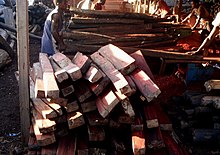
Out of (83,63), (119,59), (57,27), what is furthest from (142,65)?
(57,27)

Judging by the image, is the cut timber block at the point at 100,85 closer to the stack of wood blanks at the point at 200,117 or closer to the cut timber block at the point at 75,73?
the cut timber block at the point at 75,73

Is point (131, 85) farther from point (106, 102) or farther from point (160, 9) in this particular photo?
point (160, 9)

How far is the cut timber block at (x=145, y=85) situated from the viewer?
149 inches

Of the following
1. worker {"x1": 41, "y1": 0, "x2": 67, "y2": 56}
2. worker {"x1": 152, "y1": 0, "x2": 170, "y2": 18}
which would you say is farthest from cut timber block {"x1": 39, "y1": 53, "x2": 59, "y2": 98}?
worker {"x1": 152, "y1": 0, "x2": 170, "y2": 18}

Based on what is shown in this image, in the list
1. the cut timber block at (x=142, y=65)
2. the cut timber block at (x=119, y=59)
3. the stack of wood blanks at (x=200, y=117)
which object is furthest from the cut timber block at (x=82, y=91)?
the stack of wood blanks at (x=200, y=117)

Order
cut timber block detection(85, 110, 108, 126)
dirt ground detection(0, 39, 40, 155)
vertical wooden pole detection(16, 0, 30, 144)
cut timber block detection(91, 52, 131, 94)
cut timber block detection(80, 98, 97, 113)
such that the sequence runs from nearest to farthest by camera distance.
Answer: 1. cut timber block detection(91, 52, 131, 94)
2. cut timber block detection(85, 110, 108, 126)
3. cut timber block detection(80, 98, 97, 113)
4. vertical wooden pole detection(16, 0, 30, 144)
5. dirt ground detection(0, 39, 40, 155)

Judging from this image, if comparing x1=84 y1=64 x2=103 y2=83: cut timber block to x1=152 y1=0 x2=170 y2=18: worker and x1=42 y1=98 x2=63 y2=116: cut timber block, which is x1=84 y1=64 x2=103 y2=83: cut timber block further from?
x1=152 y1=0 x2=170 y2=18: worker

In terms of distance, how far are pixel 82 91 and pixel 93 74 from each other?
300 mm

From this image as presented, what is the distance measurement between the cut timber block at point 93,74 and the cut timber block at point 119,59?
31 centimetres

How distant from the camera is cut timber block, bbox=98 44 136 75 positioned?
4098 millimetres

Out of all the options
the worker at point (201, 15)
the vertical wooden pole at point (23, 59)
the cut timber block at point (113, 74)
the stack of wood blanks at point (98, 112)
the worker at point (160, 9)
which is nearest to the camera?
the cut timber block at point (113, 74)

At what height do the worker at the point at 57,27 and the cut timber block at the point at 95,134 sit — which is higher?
the worker at the point at 57,27

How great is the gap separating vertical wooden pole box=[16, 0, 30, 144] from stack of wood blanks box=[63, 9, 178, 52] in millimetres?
1298

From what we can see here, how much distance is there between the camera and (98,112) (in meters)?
4.00
